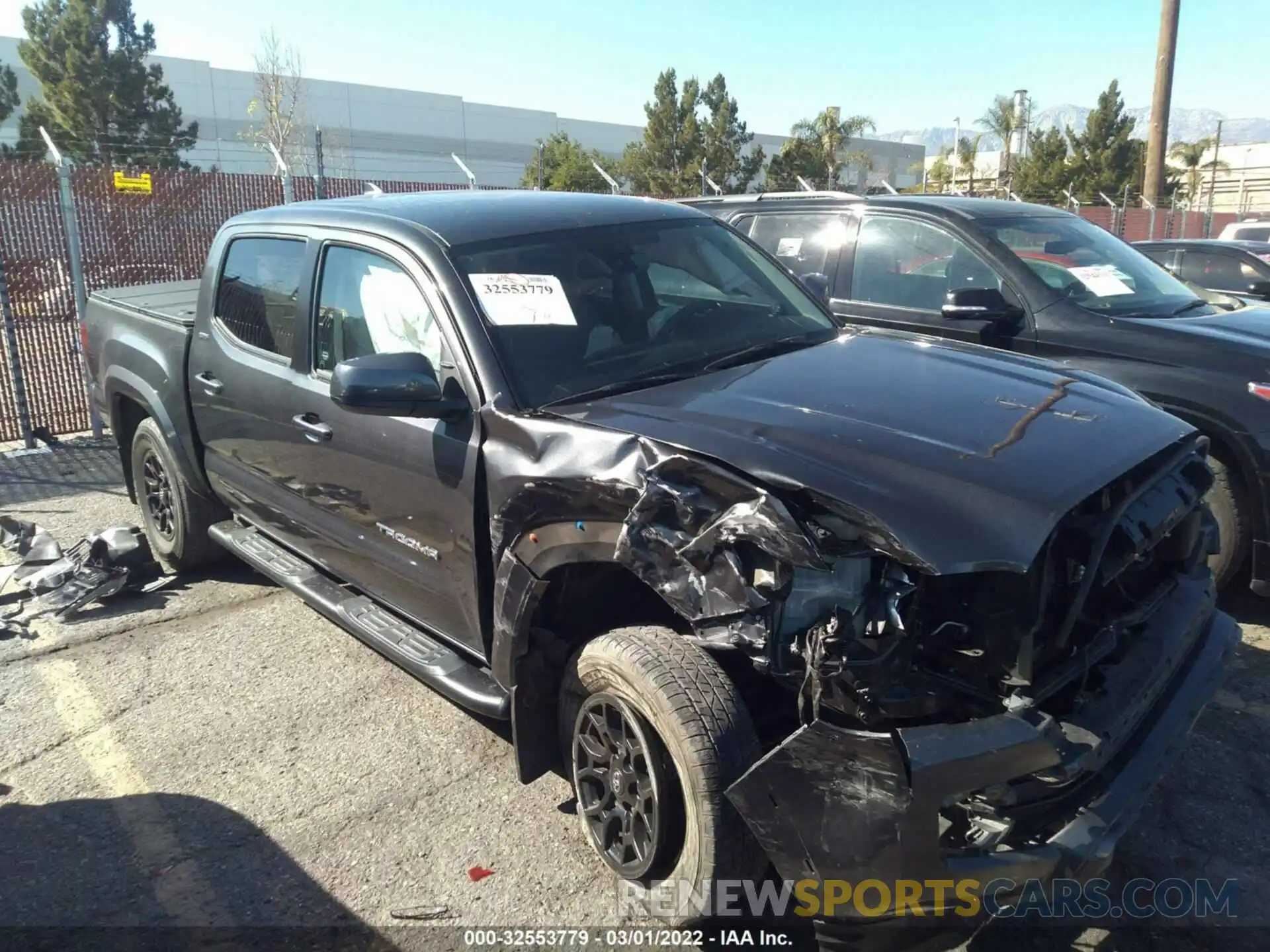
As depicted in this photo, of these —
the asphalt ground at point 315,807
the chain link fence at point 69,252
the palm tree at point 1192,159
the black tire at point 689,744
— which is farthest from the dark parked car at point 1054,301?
the palm tree at point 1192,159

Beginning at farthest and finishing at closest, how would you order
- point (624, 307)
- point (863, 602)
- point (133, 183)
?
point (133, 183) < point (624, 307) < point (863, 602)

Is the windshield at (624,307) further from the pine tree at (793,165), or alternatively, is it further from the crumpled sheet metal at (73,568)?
the pine tree at (793,165)

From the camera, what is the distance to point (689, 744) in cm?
237

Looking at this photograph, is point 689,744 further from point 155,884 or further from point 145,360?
point 145,360

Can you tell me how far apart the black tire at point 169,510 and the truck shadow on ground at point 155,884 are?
6.61ft

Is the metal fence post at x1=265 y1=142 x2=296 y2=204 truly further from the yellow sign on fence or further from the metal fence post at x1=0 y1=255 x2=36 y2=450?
the metal fence post at x1=0 y1=255 x2=36 y2=450

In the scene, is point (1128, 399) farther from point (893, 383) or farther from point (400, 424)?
point (400, 424)

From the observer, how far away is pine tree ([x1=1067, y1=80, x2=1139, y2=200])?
118 feet

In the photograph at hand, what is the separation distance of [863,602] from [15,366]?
27.1ft

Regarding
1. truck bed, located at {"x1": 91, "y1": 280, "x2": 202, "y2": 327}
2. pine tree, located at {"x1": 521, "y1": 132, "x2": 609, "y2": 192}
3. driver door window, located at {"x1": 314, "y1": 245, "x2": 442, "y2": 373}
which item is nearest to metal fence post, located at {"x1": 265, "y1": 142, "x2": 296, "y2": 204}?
truck bed, located at {"x1": 91, "y1": 280, "x2": 202, "y2": 327}

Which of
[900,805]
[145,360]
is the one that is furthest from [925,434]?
[145,360]

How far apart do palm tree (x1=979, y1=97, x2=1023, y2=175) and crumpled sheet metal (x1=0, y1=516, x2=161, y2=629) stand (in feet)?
144

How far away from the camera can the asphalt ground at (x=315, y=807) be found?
9.18ft

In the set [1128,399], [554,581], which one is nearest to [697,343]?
[554,581]
